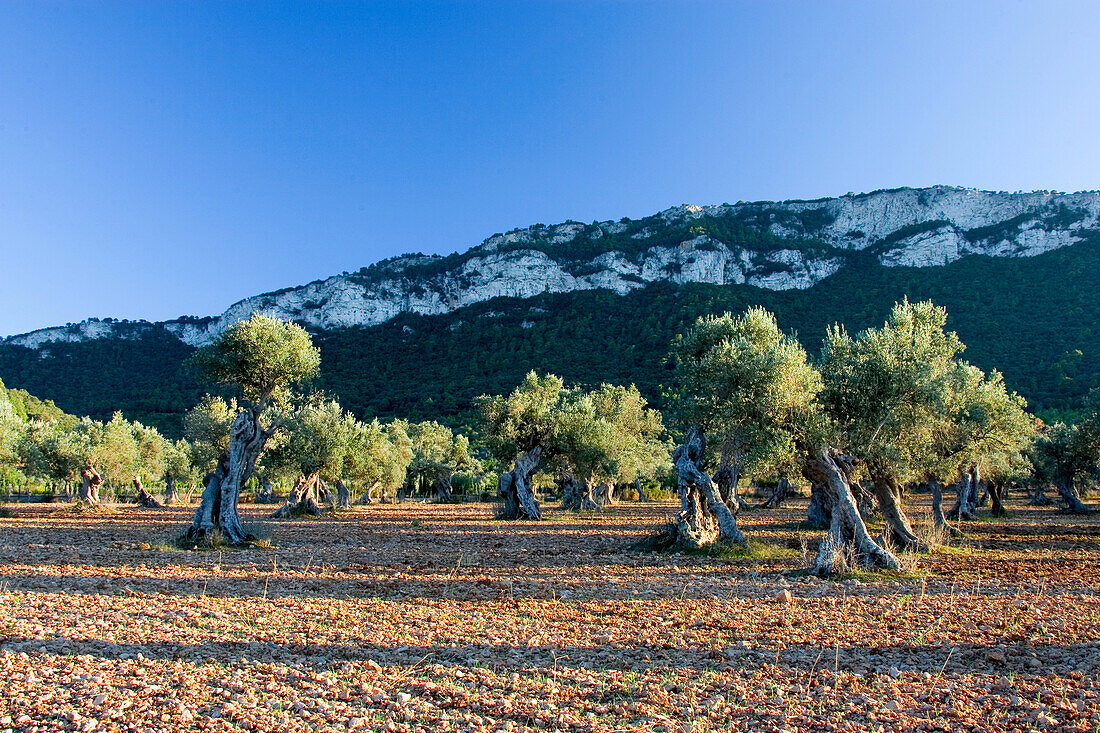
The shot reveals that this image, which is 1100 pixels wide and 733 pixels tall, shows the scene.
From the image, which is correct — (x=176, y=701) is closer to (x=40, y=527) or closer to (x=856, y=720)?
(x=856, y=720)

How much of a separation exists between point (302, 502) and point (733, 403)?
2915 centimetres

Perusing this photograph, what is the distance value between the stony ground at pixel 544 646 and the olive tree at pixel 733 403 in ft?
10.4

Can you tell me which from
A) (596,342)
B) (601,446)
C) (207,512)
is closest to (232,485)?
(207,512)

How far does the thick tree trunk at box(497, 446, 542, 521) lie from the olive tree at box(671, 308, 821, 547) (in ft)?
43.6

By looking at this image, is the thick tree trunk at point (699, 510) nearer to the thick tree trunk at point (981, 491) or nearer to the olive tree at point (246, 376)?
the olive tree at point (246, 376)

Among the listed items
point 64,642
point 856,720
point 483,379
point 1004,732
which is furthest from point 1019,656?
point 483,379

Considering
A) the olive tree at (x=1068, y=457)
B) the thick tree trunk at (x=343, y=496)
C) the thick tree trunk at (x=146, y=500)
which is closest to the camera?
the olive tree at (x=1068, y=457)

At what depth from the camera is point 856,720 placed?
5.37 metres

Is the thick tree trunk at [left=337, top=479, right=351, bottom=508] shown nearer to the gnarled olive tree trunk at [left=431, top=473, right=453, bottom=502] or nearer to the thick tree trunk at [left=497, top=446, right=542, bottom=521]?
the thick tree trunk at [left=497, top=446, right=542, bottom=521]

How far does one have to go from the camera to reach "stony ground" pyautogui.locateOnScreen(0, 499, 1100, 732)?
5430 mm

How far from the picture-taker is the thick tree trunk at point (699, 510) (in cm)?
1841

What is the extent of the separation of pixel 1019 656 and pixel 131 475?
2013 inches

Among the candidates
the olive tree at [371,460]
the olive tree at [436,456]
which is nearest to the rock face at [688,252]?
the olive tree at [436,456]

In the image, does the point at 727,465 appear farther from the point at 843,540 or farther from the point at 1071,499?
the point at 1071,499
